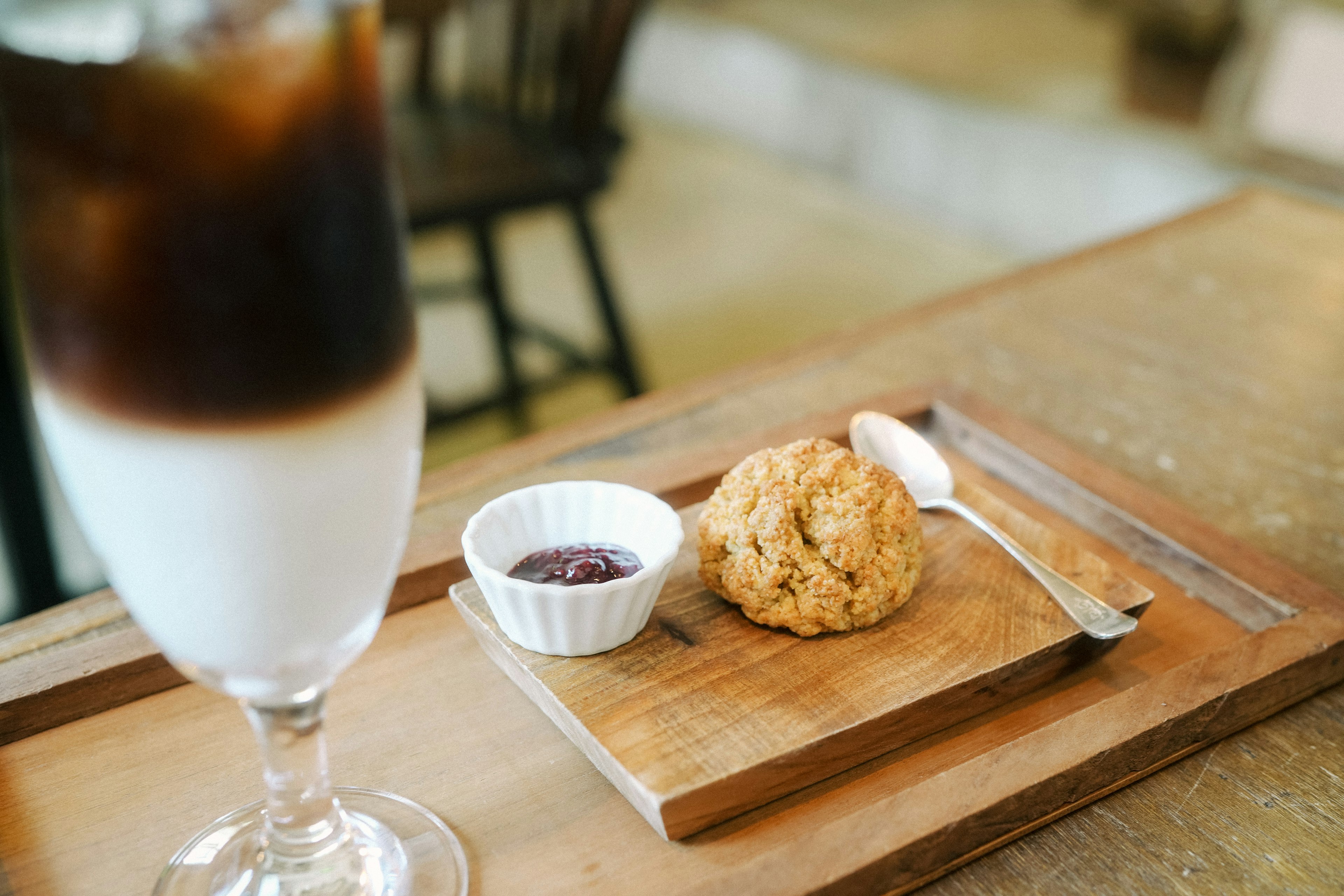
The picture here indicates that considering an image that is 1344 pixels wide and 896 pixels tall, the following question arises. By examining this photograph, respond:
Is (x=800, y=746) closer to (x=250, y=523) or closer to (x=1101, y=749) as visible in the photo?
(x=1101, y=749)

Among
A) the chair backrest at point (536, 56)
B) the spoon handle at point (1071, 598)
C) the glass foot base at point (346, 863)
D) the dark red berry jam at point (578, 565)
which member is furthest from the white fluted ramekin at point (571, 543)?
the chair backrest at point (536, 56)

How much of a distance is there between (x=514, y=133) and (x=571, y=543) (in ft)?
5.43

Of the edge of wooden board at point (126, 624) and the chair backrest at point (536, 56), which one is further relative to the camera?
the chair backrest at point (536, 56)

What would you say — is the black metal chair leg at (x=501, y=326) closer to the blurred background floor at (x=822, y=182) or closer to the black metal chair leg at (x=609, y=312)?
the blurred background floor at (x=822, y=182)

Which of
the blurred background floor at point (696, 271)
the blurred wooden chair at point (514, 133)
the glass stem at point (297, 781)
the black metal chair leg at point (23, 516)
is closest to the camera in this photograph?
the glass stem at point (297, 781)

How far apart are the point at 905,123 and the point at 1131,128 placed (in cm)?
72

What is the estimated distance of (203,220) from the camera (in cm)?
36

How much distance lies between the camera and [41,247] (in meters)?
0.37

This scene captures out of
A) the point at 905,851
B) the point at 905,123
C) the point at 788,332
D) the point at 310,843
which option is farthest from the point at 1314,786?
the point at 905,123

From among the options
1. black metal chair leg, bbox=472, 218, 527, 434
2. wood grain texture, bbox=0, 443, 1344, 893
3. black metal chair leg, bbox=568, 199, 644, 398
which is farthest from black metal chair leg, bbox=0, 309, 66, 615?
wood grain texture, bbox=0, 443, 1344, 893

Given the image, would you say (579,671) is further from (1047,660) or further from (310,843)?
(1047,660)

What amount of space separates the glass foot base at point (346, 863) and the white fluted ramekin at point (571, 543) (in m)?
0.11

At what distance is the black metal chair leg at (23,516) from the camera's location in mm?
1720

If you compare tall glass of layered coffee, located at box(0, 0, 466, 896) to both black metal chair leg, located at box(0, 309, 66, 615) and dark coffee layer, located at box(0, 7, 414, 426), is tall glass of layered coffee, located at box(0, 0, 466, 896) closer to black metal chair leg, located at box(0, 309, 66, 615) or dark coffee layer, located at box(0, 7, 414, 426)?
dark coffee layer, located at box(0, 7, 414, 426)
